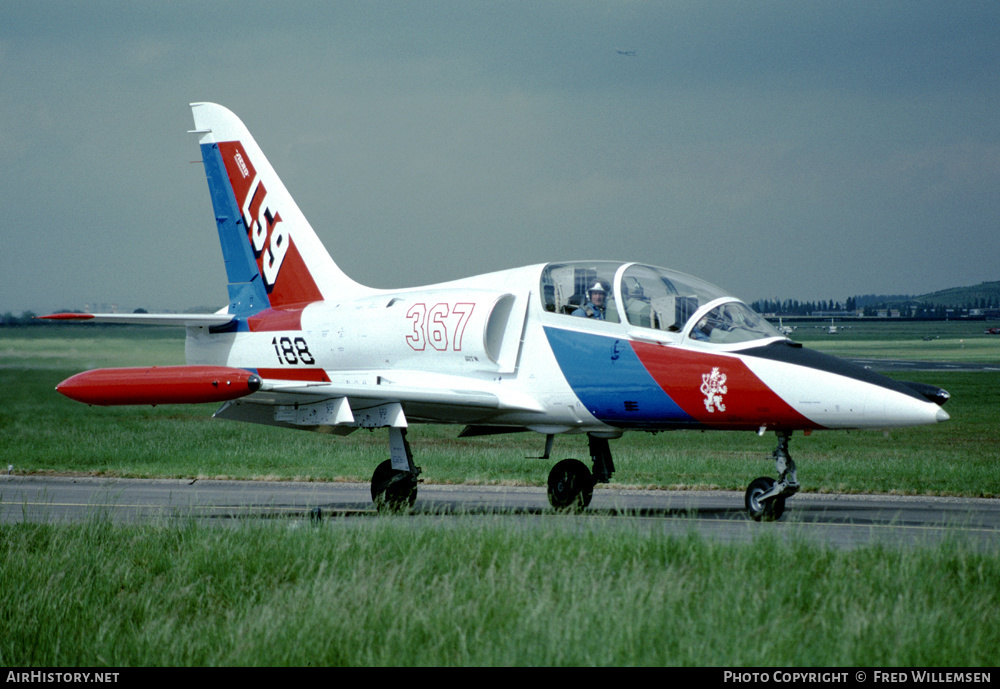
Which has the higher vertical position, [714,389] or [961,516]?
[714,389]

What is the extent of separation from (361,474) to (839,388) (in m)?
11.5

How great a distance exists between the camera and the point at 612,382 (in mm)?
12633

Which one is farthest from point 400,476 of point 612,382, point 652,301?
point 652,301

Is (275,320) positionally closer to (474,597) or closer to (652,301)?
(652,301)

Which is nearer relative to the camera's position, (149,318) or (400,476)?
(400,476)

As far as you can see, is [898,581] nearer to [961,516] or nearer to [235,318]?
[961,516]

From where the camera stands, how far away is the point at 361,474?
2059 centimetres

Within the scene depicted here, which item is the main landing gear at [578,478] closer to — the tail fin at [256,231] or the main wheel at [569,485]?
the main wheel at [569,485]

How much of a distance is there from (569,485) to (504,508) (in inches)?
35.7

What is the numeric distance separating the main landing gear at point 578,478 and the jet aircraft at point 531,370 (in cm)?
2

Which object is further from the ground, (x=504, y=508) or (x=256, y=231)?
(x=256, y=231)

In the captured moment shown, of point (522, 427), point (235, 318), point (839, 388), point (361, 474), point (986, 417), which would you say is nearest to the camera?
point (839, 388)

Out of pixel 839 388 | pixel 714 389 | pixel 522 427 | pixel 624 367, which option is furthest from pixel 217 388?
pixel 839 388

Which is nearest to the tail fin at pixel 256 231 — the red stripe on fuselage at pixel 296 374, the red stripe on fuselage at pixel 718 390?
the red stripe on fuselage at pixel 296 374
